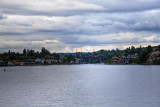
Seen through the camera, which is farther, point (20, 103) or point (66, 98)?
point (66, 98)

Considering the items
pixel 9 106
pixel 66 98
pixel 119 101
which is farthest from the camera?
pixel 66 98

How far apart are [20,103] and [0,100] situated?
4.82 metres

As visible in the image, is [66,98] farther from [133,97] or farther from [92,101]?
[133,97]

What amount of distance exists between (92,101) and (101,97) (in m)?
4.85

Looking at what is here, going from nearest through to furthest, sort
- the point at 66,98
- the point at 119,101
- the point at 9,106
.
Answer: the point at 9,106 < the point at 119,101 < the point at 66,98

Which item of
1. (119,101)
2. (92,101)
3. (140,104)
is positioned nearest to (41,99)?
(92,101)

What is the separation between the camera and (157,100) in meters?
51.8

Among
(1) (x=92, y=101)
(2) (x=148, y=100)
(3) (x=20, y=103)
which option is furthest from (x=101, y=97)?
(3) (x=20, y=103)

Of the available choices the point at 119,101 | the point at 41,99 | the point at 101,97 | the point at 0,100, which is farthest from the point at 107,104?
the point at 0,100

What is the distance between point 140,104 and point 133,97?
24.0 ft

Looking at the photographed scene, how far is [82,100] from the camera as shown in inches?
2080

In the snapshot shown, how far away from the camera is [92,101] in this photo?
170 feet

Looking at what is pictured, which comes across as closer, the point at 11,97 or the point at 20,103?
the point at 20,103

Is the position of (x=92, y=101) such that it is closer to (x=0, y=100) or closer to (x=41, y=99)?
(x=41, y=99)
